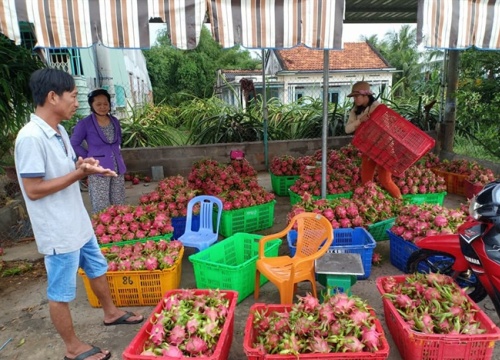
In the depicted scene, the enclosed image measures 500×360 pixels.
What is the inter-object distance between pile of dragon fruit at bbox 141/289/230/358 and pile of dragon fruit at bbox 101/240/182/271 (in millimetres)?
672

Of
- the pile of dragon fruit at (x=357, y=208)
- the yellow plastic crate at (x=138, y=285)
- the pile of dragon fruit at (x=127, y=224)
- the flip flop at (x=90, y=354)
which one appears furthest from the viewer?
the pile of dragon fruit at (x=357, y=208)

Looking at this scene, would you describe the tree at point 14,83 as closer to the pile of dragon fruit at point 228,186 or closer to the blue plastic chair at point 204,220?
the pile of dragon fruit at point 228,186

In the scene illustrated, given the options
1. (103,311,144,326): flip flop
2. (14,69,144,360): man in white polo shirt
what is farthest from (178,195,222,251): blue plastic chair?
(14,69,144,360): man in white polo shirt

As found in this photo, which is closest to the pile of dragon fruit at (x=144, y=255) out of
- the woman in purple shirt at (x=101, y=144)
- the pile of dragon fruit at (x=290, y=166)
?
the woman in purple shirt at (x=101, y=144)

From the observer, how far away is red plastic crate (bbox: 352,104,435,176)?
13.2ft

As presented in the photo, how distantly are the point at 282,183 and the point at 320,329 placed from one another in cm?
412

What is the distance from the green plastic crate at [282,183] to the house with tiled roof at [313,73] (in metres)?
9.96

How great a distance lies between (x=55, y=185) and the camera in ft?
6.56

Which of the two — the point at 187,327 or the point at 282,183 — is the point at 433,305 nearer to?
the point at 187,327

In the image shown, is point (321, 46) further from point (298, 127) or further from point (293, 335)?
point (298, 127)

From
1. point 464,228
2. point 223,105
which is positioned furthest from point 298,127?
point 464,228

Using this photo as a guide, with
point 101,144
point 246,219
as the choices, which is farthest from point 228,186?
point 101,144

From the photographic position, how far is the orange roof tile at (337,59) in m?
20.8

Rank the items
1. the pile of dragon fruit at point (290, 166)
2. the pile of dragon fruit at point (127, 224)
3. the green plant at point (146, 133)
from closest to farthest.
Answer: the pile of dragon fruit at point (127, 224) → the pile of dragon fruit at point (290, 166) → the green plant at point (146, 133)
